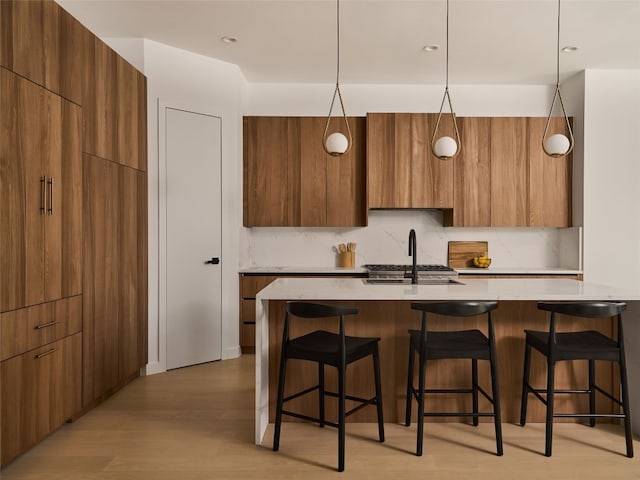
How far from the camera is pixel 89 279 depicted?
10.6 feet

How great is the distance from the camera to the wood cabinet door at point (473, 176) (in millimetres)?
4996

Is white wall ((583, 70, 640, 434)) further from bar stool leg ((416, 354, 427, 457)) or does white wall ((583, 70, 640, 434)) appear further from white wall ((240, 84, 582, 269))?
bar stool leg ((416, 354, 427, 457))

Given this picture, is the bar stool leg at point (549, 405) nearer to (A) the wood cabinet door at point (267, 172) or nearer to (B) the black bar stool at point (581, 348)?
(B) the black bar stool at point (581, 348)

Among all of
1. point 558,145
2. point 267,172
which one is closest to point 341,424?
point 558,145

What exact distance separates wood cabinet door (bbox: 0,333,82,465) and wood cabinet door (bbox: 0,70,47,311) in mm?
323

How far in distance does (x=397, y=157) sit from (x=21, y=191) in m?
3.46

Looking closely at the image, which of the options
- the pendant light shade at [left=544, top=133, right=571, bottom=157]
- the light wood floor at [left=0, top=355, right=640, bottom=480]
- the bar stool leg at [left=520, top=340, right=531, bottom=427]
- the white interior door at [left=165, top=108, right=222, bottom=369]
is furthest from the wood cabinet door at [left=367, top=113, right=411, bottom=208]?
the light wood floor at [left=0, top=355, right=640, bottom=480]

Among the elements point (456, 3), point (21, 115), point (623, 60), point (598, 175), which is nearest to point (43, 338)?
point (21, 115)


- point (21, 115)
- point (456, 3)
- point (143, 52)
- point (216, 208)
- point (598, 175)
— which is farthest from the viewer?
point (598, 175)

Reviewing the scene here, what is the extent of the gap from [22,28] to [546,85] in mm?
4974

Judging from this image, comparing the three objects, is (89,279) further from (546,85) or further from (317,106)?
(546,85)

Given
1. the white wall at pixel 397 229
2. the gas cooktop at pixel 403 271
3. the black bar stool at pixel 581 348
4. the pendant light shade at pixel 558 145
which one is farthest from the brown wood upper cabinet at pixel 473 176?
the black bar stool at pixel 581 348

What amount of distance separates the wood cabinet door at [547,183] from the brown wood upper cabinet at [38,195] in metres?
4.19

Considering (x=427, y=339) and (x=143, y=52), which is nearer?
(x=427, y=339)
